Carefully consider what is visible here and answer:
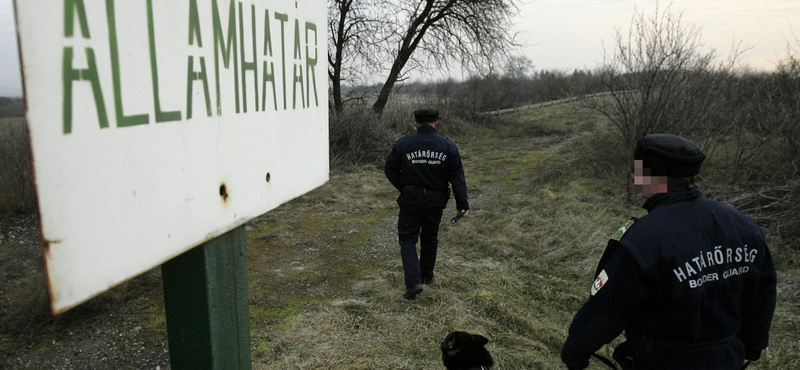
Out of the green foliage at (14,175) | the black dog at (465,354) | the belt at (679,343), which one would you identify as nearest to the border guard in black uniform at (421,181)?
the black dog at (465,354)

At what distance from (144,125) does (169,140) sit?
0.06 metres

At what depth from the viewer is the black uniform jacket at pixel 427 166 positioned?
4.42 m

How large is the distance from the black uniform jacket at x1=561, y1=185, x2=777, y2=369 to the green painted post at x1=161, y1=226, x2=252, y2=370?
4.69 feet

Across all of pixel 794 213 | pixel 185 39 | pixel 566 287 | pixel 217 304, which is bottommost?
pixel 566 287

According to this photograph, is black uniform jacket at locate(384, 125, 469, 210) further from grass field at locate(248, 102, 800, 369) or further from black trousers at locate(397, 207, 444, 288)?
grass field at locate(248, 102, 800, 369)

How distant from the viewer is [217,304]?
3.62ft

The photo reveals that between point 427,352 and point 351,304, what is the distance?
97 cm

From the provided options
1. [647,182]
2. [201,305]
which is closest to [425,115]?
[647,182]

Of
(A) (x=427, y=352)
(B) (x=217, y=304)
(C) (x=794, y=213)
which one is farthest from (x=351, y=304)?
(C) (x=794, y=213)

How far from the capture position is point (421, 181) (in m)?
4.43

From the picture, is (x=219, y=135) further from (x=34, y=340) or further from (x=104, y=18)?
(x=34, y=340)

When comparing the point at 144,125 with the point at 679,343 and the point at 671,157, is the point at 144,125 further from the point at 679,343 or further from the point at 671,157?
the point at 679,343

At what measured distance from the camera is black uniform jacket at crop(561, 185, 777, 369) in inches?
72.2

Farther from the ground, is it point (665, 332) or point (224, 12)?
point (224, 12)
